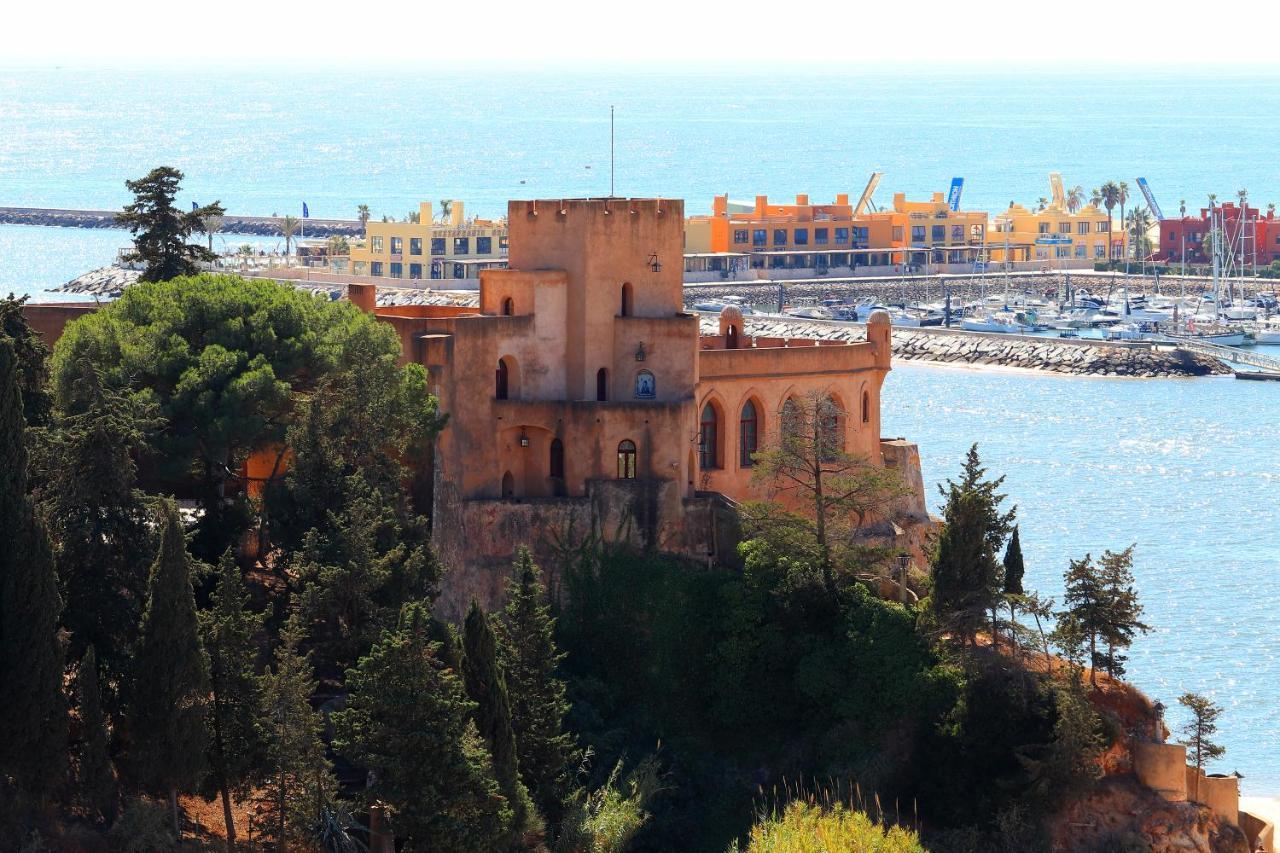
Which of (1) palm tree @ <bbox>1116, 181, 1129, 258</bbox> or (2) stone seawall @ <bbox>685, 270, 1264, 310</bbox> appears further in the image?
(1) palm tree @ <bbox>1116, 181, 1129, 258</bbox>

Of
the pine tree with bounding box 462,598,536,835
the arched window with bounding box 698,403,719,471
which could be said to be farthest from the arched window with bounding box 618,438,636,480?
the pine tree with bounding box 462,598,536,835

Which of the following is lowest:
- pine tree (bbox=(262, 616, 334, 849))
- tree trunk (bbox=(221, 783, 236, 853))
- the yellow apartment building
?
tree trunk (bbox=(221, 783, 236, 853))

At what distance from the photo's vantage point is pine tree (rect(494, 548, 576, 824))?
3472 centimetres

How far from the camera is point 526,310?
4219cm

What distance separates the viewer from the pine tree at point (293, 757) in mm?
31484

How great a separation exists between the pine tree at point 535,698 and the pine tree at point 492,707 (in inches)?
47.5

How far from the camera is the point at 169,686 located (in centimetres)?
3080

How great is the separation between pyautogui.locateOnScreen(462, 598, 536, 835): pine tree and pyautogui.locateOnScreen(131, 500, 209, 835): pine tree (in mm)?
3939

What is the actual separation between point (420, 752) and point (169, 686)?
343 centimetres

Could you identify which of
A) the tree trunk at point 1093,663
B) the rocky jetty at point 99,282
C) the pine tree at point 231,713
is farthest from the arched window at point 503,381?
the rocky jetty at point 99,282

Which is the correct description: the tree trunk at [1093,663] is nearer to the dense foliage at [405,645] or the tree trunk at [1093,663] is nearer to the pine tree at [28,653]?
the dense foliage at [405,645]

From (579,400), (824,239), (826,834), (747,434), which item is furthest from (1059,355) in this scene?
(826,834)

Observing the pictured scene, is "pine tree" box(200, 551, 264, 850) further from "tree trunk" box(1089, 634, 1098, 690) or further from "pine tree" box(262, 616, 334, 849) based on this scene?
"tree trunk" box(1089, 634, 1098, 690)

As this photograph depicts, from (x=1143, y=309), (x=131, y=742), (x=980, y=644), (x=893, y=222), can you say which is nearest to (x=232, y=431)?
(x=131, y=742)
